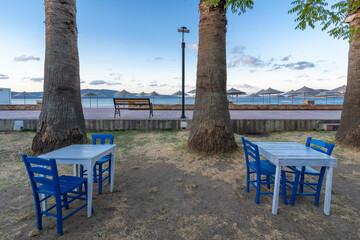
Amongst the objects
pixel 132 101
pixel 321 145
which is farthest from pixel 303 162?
pixel 132 101

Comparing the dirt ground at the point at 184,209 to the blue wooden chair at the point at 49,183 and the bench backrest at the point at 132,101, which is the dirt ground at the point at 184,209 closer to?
the blue wooden chair at the point at 49,183

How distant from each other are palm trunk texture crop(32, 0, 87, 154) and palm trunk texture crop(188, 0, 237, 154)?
129 inches

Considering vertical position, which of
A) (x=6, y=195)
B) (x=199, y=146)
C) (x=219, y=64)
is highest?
(x=219, y=64)

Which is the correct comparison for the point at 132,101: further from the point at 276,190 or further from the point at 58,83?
the point at 276,190

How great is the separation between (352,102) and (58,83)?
8035 mm

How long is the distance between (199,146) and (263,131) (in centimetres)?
461

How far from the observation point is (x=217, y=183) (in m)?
3.19

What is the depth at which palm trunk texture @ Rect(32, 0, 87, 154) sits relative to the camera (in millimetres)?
4488

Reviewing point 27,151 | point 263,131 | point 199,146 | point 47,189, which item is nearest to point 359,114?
point 263,131

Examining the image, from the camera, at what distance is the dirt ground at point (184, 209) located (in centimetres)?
194

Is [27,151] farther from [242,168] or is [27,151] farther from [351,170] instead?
[351,170]

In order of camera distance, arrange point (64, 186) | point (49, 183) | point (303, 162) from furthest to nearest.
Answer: point (303, 162)
point (64, 186)
point (49, 183)

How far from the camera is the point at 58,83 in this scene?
457 cm

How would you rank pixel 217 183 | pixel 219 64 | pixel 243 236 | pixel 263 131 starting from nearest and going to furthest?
pixel 243 236 < pixel 217 183 < pixel 219 64 < pixel 263 131
